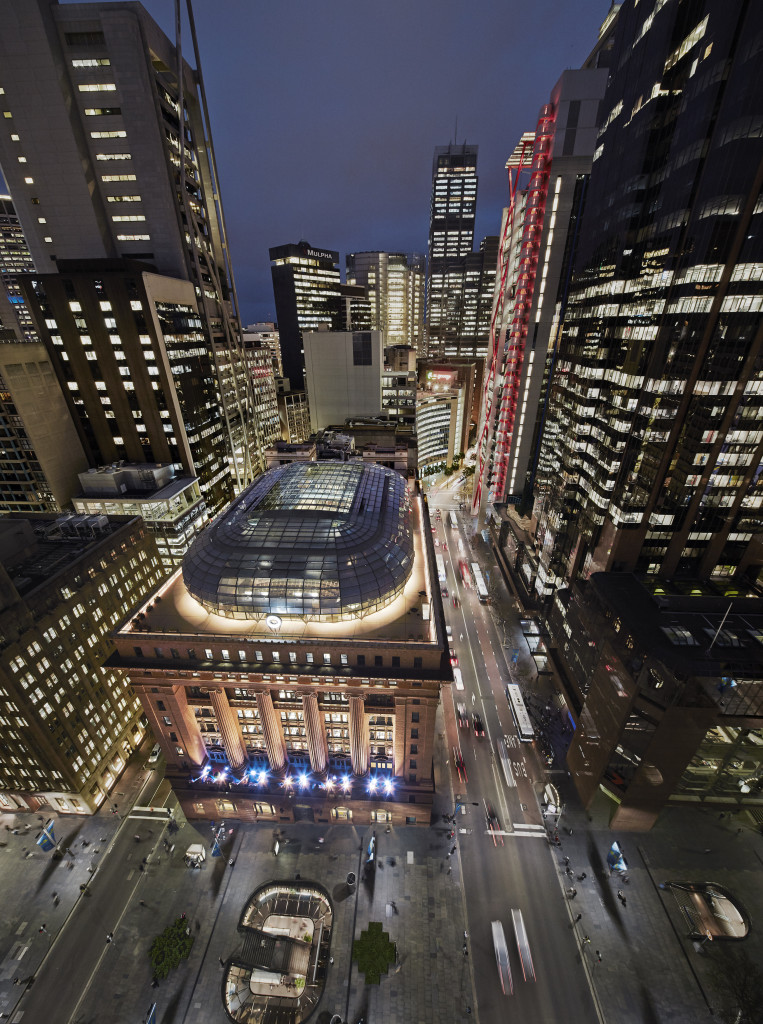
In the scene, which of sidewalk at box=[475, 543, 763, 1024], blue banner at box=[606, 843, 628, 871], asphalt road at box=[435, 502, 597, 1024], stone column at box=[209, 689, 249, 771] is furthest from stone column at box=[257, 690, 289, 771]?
blue banner at box=[606, 843, 628, 871]

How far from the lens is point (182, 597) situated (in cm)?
5459

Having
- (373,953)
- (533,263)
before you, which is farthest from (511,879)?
(533,263)

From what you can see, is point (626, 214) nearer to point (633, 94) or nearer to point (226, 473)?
point (633, 94)

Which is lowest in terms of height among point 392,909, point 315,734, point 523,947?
point 392,909

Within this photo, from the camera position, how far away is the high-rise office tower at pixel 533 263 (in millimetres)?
77750

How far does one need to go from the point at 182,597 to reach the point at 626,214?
8347 cm

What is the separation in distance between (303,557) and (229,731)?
26.0 meters

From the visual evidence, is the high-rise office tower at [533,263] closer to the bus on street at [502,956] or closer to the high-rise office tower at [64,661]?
the bus on street at [502,956]

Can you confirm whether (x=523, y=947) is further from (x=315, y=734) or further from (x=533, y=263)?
(x=533, y=263)

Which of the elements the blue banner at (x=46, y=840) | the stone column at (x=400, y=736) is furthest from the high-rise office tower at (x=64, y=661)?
the stone column at (x=400, y=736)

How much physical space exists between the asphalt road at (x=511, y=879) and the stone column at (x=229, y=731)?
3211 centimetres

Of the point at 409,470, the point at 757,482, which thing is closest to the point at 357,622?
the point at 757,482

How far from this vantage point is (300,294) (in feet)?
571

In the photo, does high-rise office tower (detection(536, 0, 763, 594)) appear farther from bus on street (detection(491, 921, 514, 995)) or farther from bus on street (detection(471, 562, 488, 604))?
bus on street (detection(491, 921, 514, 995))
